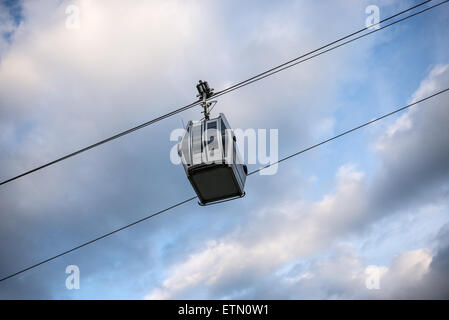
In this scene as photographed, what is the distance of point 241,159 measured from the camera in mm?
7770

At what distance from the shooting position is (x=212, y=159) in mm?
6805

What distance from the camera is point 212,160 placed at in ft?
22.3

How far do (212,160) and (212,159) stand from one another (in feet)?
0.07

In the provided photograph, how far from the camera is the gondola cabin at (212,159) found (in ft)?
22.4

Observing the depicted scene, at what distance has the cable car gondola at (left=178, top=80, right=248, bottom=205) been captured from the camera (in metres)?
6.84
